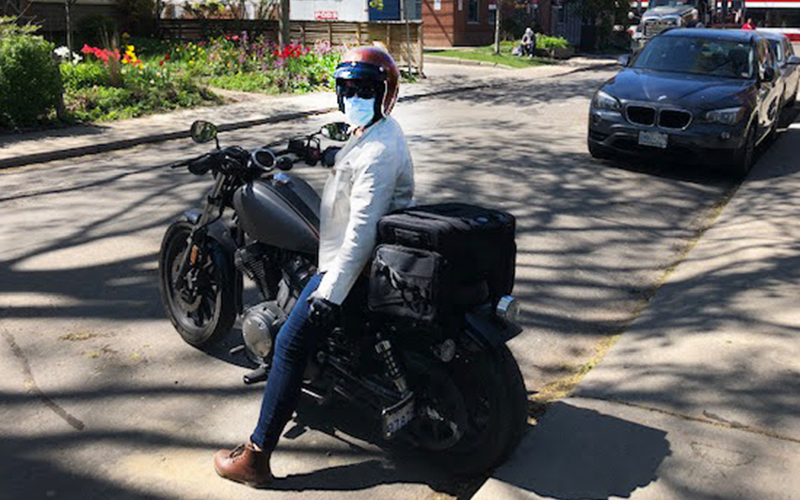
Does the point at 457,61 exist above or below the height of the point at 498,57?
below

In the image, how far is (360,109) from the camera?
3246mm

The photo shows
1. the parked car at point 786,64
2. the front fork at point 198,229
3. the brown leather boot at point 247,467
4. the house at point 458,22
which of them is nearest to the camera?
the brown leather boot at point 247,467

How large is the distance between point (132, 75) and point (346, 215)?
1508 cm

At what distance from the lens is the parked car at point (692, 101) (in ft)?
31.9

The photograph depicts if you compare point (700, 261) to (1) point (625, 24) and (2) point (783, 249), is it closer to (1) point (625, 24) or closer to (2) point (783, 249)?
(2) point (783, 249)

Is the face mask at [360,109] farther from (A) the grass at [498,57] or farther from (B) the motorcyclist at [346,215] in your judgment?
(A) the grass at [498,57]

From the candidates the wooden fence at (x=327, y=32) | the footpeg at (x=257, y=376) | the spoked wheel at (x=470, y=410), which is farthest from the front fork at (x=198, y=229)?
the wooden fence at (x=327, y=32)

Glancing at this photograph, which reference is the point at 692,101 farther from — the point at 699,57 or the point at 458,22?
the point at 458,22

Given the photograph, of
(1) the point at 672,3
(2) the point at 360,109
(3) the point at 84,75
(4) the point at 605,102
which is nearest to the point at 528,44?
(1) the point at 672,3

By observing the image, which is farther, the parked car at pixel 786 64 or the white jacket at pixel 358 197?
the parked car at pixel 786 64

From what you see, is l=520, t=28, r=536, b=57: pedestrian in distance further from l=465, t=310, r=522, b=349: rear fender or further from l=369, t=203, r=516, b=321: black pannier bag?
l=465, t=310, r=522, b=349: rear fender

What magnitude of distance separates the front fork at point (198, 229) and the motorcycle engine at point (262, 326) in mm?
757

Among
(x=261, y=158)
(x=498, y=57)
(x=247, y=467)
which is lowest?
(x=247, y=467)

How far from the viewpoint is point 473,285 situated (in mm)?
3270
